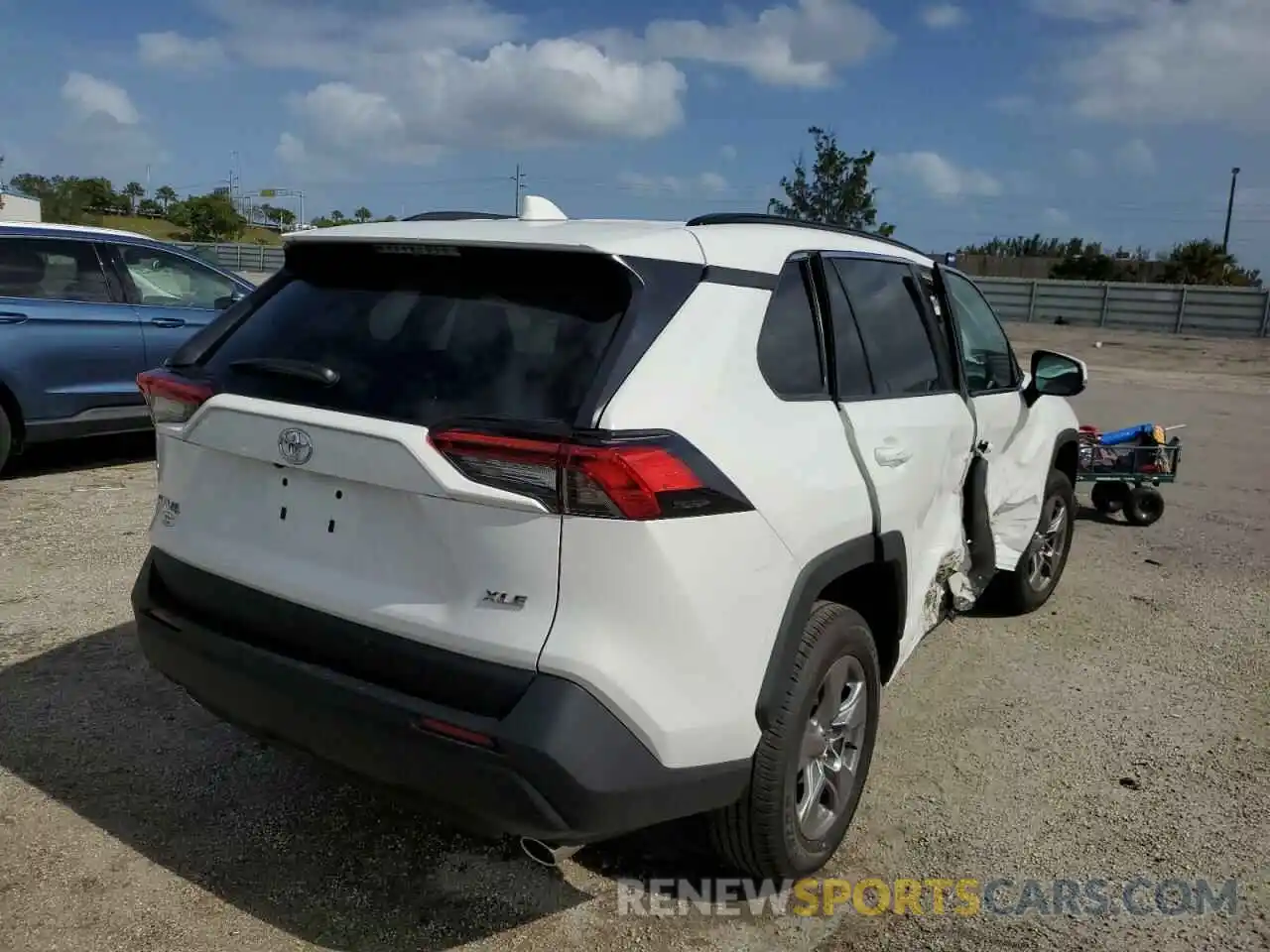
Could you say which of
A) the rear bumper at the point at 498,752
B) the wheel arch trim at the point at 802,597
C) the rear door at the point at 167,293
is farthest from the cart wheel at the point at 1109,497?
the rear door at the point at 167,293

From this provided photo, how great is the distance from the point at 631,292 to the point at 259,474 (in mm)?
1062

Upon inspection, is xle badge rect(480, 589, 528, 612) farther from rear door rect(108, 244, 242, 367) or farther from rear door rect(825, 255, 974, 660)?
rear door rect(108, 244, 242, 367)

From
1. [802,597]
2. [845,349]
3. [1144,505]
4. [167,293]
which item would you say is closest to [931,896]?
[802,597]

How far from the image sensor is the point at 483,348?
2.37m

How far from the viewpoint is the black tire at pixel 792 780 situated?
2531mm

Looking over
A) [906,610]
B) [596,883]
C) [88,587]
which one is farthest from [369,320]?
[88,587]

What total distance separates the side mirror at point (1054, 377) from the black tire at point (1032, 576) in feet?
1.77

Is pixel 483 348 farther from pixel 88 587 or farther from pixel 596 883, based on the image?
pixel 88 587

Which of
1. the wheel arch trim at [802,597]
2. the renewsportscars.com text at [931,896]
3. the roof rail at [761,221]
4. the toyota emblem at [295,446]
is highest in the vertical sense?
the roof rail at [761,221]

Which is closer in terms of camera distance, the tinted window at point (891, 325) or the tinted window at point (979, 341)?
the tinted window at point (891, 325)

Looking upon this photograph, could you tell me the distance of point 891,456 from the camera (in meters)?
3.10

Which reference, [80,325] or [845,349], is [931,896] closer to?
[845,349]

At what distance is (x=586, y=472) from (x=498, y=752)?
0.62 m

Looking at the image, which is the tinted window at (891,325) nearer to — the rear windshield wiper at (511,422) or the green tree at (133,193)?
the rear windshield wiper at (511,422)
